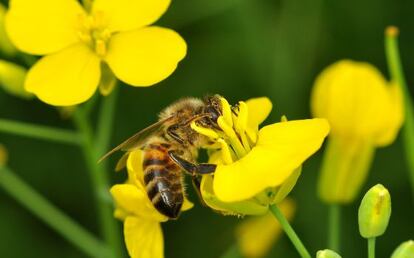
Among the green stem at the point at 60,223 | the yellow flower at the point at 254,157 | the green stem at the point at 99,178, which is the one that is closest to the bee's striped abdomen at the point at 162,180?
the yellow flower at the point at 254,157

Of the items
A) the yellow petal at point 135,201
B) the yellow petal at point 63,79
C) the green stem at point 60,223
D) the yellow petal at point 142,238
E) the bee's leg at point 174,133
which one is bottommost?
the green stem at point 60,223

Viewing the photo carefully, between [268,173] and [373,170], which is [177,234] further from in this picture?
[268,173]

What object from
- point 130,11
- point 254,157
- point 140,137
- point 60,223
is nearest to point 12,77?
point 130,11

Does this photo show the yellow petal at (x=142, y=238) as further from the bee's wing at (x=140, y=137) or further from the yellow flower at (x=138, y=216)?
the bee's wing at (x=140, y=137)

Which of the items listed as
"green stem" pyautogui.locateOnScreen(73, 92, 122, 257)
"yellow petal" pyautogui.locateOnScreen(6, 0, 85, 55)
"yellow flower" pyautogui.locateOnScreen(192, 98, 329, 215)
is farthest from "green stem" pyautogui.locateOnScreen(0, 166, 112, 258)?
"yellow flower" pyautogui.locateOnScreen(192, 98, 329, 215)

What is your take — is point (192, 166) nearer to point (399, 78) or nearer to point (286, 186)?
point (286, 186)

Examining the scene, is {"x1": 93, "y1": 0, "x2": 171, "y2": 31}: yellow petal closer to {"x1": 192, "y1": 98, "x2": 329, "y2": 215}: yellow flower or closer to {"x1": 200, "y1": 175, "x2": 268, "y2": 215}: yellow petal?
{"x1": 192, "y1": 98, "x2": 329, "y2": 215}: yellow flower

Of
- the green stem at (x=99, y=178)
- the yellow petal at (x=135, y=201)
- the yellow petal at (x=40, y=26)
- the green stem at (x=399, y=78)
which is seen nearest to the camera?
the yellow petal at (x=135, y=201)
